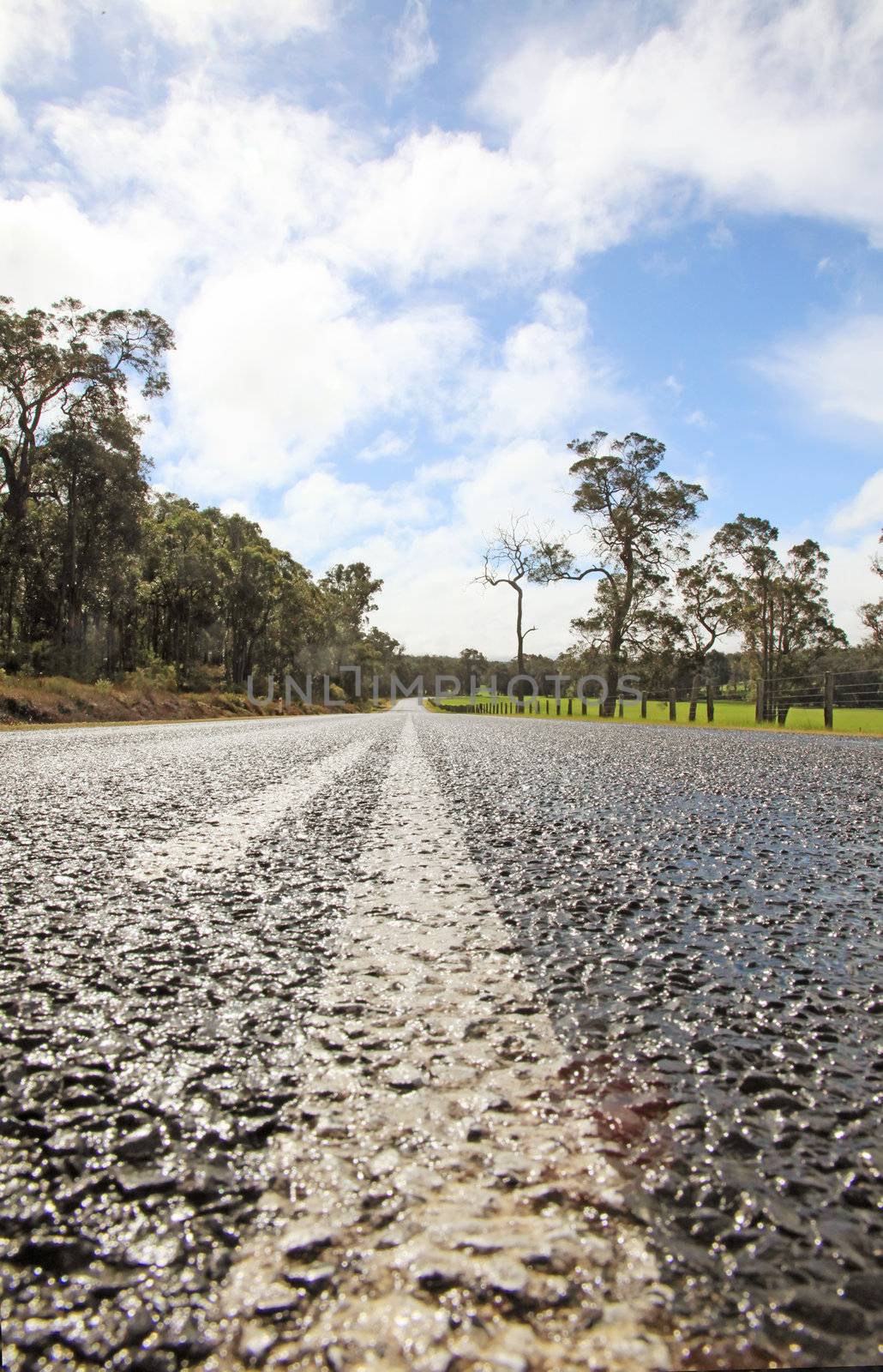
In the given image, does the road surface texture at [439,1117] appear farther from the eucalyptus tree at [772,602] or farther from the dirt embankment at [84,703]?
the eucalyptus tree at [772,602]

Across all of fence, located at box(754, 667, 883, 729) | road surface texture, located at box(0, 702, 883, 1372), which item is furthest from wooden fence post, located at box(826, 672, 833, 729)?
road surface texture, located at box(0, 702, 883, 1372)

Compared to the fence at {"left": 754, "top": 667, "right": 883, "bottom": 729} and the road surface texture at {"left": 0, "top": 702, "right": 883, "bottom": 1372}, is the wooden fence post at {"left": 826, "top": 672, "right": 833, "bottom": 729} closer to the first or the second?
the fence at {"left": 754, "top": 667, "right": 883, "bottom": 729}

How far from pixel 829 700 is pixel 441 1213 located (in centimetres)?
2102

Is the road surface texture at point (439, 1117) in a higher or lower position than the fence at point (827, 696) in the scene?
lower

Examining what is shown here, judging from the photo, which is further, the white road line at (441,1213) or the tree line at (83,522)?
the tree line at (83,522)

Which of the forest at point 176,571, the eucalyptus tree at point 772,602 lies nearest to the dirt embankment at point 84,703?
the forest at point 176,571

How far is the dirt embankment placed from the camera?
58.5ft

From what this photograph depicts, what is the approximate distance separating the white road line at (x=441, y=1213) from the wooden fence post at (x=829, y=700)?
19803 mm

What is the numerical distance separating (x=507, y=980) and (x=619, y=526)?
4197 centimetres

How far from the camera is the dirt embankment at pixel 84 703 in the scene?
1783 cm

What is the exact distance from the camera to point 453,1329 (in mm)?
644

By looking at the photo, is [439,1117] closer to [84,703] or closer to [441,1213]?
[441,1213]

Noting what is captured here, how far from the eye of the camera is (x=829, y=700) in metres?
19.4

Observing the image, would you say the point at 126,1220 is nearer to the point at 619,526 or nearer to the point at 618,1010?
the point at 618,1010
